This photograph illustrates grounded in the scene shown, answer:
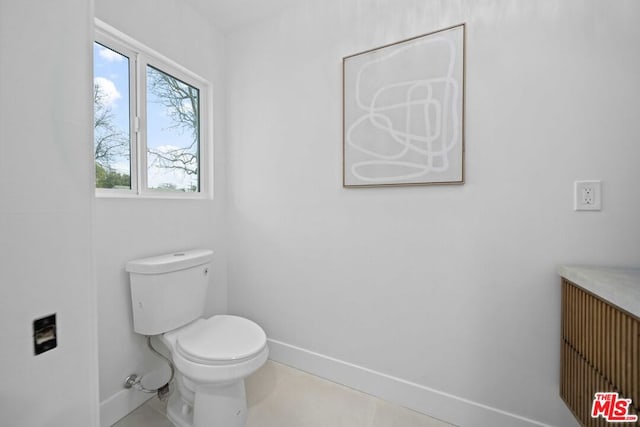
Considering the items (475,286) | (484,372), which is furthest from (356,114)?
(484,372)

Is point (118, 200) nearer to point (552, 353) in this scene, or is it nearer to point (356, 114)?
point (356, 114)

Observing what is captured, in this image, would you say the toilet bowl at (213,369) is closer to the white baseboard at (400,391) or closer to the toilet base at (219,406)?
the toilet base at (219,406)

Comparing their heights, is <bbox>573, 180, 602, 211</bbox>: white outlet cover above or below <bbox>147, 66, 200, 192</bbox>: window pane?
below

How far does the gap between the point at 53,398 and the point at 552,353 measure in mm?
1785

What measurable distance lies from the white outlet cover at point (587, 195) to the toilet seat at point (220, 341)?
58.9 inches

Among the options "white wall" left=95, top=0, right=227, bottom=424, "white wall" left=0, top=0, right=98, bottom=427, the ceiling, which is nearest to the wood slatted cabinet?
"white wall" left=0, top=0, right=98, bottom=427

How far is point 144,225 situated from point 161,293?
39 centimetres

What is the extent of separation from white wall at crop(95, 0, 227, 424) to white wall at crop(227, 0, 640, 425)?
10.4 inches

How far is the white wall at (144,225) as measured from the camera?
1.28 m

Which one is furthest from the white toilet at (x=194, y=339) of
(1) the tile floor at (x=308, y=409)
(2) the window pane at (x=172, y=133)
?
(2) the window pane at (x=172, y=133)

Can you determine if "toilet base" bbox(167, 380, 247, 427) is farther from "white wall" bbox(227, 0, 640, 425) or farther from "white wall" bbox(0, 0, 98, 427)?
"white wall" bbox(227, 0, 640, 425)

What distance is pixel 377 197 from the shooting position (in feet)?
4.89

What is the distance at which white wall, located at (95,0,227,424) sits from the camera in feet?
4.20

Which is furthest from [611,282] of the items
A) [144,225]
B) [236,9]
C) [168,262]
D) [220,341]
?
[236,9]
